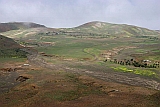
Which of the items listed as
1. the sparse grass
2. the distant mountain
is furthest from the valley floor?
the distant mountain

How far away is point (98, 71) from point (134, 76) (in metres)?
10.4

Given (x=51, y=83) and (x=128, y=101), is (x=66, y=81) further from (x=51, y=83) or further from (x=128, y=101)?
(x=128, y=101)

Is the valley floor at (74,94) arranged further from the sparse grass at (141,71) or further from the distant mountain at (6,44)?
the distant mountain at (6,44)

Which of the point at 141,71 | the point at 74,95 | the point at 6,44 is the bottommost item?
the point at 74,95

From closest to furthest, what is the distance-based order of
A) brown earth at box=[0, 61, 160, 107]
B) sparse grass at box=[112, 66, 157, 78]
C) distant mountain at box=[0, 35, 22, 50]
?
brown earth at box=[0, 61, 160, 107], sparse grass at box=[112, 66, 157, 78], distant mountain at box=[0, 35, 22, 50]

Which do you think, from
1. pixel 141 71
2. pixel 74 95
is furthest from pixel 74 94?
pixel 141 71

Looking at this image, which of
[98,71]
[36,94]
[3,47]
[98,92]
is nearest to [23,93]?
[36,94]

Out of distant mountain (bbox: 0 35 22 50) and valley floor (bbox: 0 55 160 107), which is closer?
valley floor (bbox: 0 55 160 107)

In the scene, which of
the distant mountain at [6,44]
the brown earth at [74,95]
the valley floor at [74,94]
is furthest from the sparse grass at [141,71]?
the distant mountain at [6,44]

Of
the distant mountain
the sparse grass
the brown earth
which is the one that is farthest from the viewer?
the distant mountain

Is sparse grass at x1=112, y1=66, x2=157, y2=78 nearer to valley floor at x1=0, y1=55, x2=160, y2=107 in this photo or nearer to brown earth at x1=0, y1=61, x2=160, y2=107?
valley floor at x1=0, y1=55, x2=160, y2=107

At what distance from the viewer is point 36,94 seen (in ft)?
139

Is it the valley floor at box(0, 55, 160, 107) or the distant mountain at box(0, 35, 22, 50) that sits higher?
the distant mountain at box(0, 35, 22, 50)

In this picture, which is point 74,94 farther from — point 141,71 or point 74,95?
point 141,71
